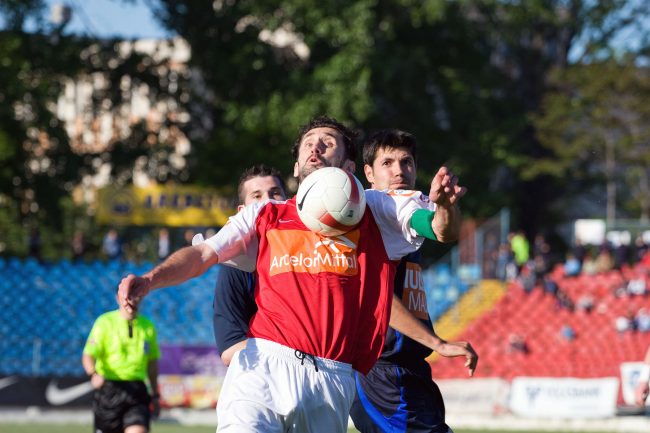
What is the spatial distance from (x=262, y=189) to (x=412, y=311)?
3.69ft

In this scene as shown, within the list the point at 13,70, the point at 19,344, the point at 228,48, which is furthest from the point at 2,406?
the point at 228,48

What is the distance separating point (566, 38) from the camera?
43.6 metres

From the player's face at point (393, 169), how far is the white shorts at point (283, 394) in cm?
161

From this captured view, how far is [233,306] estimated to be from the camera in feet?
20.7

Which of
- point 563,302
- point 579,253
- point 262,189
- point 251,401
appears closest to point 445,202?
point 251,401

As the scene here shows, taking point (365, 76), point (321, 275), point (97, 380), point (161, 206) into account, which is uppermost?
point (365, 76)

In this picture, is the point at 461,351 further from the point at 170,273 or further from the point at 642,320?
the point at 642,320

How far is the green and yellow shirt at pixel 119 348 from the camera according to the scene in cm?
1041

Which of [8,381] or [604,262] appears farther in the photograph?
[604,262]

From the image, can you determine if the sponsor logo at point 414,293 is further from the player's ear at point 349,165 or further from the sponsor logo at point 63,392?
the sponsor logo at point 63,392

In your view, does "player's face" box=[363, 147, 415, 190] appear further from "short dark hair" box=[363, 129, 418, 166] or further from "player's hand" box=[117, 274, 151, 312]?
"player's hand" box=[117, 274, 151, 312]

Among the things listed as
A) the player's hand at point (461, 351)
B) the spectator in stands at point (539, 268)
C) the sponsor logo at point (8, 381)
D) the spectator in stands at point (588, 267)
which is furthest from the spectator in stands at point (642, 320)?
the player's hand at point (461, 351)

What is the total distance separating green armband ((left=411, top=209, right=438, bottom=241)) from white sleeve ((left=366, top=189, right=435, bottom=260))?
8 cm

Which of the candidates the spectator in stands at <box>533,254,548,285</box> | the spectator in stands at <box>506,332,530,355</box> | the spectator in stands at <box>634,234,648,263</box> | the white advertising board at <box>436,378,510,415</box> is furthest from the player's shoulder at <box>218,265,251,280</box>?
the spectator in stands at <box>634,234,648,263</box>
